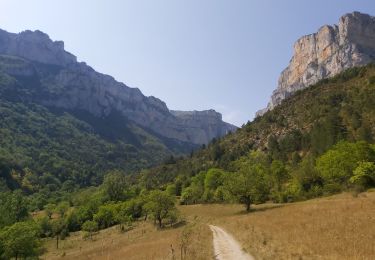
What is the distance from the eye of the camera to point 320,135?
113 meters

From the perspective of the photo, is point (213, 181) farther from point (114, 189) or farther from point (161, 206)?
point (114, 189)

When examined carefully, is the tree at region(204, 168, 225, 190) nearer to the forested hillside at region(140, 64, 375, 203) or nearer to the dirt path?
the forested hillside at region(140, 64, 375, 203)

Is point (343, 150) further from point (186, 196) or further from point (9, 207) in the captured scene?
point (9, 207)

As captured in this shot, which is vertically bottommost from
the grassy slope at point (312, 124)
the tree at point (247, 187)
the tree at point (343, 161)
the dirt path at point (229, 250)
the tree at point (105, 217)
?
the dirt path at point (229, 250)

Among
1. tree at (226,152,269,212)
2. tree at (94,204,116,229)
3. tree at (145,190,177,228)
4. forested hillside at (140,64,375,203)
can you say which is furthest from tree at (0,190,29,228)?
tree at (226,152,269,212)

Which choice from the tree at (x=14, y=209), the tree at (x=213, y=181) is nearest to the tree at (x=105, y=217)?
the tree at (x=14, y=209)

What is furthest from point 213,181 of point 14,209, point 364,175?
point 14,209

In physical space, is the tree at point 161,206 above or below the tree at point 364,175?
below

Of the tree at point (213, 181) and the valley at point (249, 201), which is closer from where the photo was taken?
the valley at point (249, 201)

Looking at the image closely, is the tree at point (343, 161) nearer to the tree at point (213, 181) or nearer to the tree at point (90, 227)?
the tree at point (213, 181)

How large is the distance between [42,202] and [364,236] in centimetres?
14093

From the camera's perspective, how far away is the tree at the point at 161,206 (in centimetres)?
8125

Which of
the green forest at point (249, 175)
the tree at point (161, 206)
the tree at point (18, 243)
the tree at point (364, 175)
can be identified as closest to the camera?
the tree at point (18, 243)

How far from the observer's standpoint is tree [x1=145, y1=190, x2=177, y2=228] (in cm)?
8125
